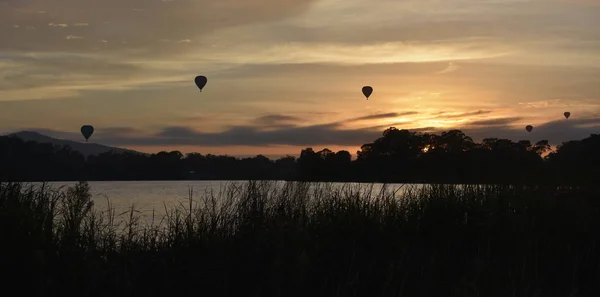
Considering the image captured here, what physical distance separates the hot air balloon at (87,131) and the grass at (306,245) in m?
39.5

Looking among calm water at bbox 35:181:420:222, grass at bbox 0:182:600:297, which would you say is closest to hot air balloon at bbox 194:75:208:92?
calm water at bbox 35:181:420:222

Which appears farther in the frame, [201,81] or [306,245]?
[201,81]

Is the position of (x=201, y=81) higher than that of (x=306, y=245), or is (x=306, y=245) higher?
(x=201, y=81)

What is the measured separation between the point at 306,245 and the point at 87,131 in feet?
141

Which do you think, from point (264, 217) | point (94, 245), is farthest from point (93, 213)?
point (264, 217)

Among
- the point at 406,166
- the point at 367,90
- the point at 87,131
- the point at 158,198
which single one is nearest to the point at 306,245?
the point at 406,166

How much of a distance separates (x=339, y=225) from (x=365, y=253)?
2.18 feet

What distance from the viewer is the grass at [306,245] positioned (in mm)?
9148

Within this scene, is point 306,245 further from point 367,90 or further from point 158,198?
point 367,90

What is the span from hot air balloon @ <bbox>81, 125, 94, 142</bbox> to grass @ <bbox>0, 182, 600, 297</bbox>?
39.5 m

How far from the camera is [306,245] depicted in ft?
32.4

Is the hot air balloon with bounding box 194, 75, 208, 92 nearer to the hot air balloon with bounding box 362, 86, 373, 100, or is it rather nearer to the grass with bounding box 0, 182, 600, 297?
the hot air balloon with bounding box 362, 86, 373, 100

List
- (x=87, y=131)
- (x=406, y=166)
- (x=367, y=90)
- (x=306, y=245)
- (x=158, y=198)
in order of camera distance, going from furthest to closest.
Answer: (x=87, y=131) < (x=367, y=90) < (x=158, y=198) < (x=406, y=166) < (x=306, y=245)

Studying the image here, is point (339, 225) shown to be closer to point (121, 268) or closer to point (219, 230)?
point (219, 230)
